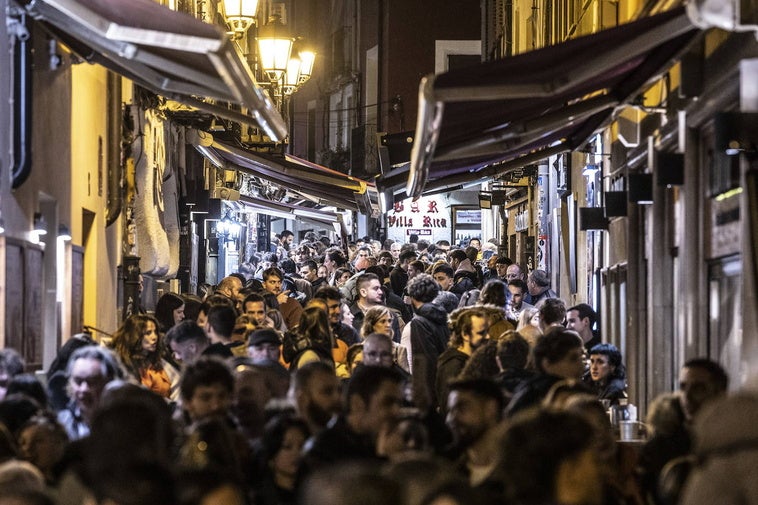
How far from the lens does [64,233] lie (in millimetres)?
13648

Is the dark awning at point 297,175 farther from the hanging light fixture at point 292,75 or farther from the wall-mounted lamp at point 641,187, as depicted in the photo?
the wall-mounted lamp at point 641,187

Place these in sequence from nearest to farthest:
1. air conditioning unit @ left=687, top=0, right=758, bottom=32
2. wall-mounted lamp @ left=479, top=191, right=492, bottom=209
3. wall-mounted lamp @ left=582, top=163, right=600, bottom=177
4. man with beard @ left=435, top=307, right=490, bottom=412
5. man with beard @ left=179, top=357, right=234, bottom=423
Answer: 1. man with beard @ left=179, top=357, right=234, bottom=423
2. air conditioning unit @ left=687, top=0, right=758, bottom=32
3. man with beard @ left=435, top=307, right=490, bottom=412
4. wall-mounted lamp @ left=582, top=163, right=600, bottom=177
5. wall-mounted lamp @ left=479, top=191, right=492, bottom=209

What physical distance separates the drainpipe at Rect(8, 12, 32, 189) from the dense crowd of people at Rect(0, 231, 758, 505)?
128 centimetres

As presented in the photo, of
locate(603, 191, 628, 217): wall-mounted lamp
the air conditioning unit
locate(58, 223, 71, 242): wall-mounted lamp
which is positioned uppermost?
the air conditioning unit

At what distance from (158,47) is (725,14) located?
3.95 m

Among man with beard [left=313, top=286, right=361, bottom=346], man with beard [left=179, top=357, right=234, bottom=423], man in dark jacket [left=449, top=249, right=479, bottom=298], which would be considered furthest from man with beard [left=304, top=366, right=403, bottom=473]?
man in dark jacket [left=449, top=249, right=479, bottom=298]

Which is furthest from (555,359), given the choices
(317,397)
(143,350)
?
(143,350)

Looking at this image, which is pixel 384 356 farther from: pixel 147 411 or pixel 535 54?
pixel 147 411

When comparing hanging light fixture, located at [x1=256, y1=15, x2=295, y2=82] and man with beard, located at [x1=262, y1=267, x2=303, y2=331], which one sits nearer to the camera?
man with beard, located at [x1=262, y1=267, x2=303, y2=331]

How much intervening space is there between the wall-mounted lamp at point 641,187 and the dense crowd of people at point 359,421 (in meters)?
1.23

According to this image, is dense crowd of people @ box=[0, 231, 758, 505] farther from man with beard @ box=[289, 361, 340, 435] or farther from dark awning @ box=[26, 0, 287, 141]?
dark awning @ box=[26, 0, 287, 141]

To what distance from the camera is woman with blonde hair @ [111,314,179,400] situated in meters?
12.1

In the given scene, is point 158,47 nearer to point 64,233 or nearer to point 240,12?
point 64,233

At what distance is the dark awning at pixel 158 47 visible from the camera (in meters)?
10.1
